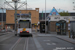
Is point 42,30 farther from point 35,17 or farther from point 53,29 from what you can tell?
point 35,17

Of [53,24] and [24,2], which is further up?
[24,2]

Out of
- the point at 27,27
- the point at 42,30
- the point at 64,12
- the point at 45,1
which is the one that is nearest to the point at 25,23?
the point at 27,27

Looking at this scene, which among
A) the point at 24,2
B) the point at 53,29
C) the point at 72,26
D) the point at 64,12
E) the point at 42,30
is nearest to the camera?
the point at 72,26

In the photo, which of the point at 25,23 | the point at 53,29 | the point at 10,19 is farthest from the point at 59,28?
the point at 10,19

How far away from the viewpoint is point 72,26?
A: 78.9ft

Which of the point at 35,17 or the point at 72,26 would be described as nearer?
the point at 72,26

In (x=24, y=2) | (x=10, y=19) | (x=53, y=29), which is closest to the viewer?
(x=24, y=2)

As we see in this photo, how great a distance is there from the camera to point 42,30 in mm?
39156

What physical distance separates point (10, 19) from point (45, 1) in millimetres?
40219

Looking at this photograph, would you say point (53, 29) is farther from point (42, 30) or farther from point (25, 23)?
point (25, 23)

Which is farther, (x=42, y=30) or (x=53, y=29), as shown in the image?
(x=42, y=30)

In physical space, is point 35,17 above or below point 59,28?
above

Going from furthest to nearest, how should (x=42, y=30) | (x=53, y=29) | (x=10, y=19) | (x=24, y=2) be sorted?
1. (x=10, y=19)
2. (x=42, y=30)
3. (x=53, y=29)
4. (x=24, y=2)

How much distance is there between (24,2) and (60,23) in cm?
986
